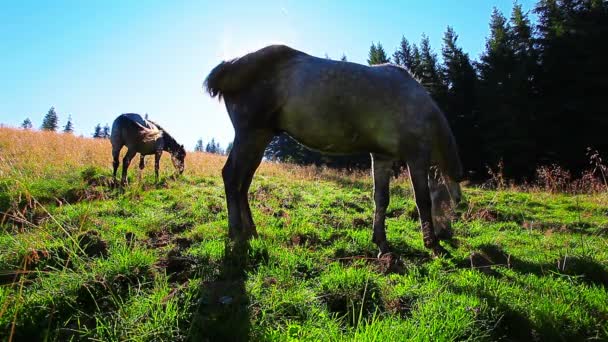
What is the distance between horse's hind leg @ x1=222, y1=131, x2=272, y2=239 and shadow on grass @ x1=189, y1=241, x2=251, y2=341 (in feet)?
3.37

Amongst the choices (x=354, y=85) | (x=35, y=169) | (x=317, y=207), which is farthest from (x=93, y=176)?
(x=354, y=85)

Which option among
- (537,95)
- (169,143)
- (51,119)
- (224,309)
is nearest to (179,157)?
(169,143)

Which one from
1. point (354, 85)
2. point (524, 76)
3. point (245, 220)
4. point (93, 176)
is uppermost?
point (524, 76)

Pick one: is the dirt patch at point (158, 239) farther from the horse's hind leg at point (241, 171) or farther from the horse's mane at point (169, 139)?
the horse's mane at point (169, 139)

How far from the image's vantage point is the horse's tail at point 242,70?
174 inches

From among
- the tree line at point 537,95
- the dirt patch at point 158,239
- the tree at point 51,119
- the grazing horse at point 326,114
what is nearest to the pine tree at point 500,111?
the tree line at point 537,95

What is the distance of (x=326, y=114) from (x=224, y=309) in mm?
2528

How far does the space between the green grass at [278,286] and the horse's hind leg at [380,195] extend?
168 millimetres

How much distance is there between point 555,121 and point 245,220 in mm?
26270

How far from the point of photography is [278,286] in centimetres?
271

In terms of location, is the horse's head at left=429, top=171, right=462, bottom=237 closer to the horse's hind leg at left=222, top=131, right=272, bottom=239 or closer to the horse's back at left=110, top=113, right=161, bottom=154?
the horse's hind leg at left=222, top=131, right=272, bottom=239

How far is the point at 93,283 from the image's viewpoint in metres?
2.41

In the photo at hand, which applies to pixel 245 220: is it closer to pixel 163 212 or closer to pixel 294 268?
pixel 294 268

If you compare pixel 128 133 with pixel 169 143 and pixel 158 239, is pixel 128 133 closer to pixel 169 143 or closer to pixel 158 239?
pixel 169 143
